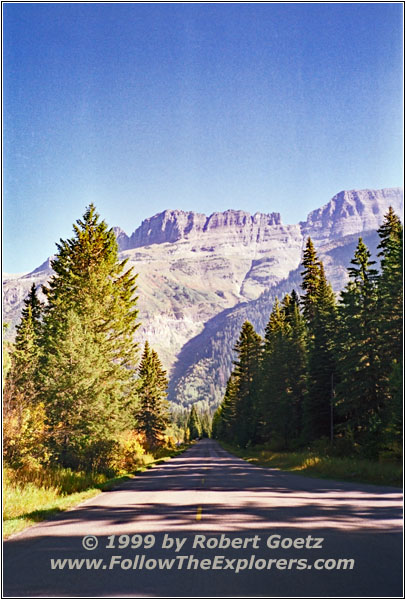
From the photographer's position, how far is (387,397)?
3291 centimetres

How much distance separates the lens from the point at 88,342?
23.2 meters

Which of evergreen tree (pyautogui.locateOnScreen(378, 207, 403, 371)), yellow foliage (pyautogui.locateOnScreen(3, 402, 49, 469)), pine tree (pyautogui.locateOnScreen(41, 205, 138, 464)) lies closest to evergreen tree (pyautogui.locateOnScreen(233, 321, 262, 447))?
evergreen tree (pyautogui.locateOnScreen(378, 207, 403, 371))

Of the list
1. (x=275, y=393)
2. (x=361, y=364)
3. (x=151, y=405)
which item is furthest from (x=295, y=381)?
(x=151, y=405)

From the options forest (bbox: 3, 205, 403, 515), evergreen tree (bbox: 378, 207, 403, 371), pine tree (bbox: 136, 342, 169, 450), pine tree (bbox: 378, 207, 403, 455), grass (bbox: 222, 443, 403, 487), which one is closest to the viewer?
forest (bbox: 3, 205, 403, 515)

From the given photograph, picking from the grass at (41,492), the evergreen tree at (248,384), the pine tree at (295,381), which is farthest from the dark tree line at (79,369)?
the evergreen tree at (248,384)

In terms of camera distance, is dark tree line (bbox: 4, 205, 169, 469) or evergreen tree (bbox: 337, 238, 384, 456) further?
evergreen tree (bbox: 337, 238, 384, 456)

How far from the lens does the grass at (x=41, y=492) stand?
12209 mm

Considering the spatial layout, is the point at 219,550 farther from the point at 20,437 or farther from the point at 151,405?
the point at 151,405

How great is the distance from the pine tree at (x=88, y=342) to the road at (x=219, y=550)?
7.74m

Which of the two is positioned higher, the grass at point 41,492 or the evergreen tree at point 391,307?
the evergreen tree at point 391,307

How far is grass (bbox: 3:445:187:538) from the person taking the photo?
481 inches

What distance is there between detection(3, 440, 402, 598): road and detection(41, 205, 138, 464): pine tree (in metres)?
7.74

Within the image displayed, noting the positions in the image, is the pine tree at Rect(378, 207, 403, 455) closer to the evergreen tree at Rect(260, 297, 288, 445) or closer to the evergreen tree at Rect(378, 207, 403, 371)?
the evergreen tree at Rect(378, 207, 403, 371)

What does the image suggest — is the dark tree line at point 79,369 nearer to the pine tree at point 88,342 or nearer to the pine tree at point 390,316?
the pine tree at point 88,342
